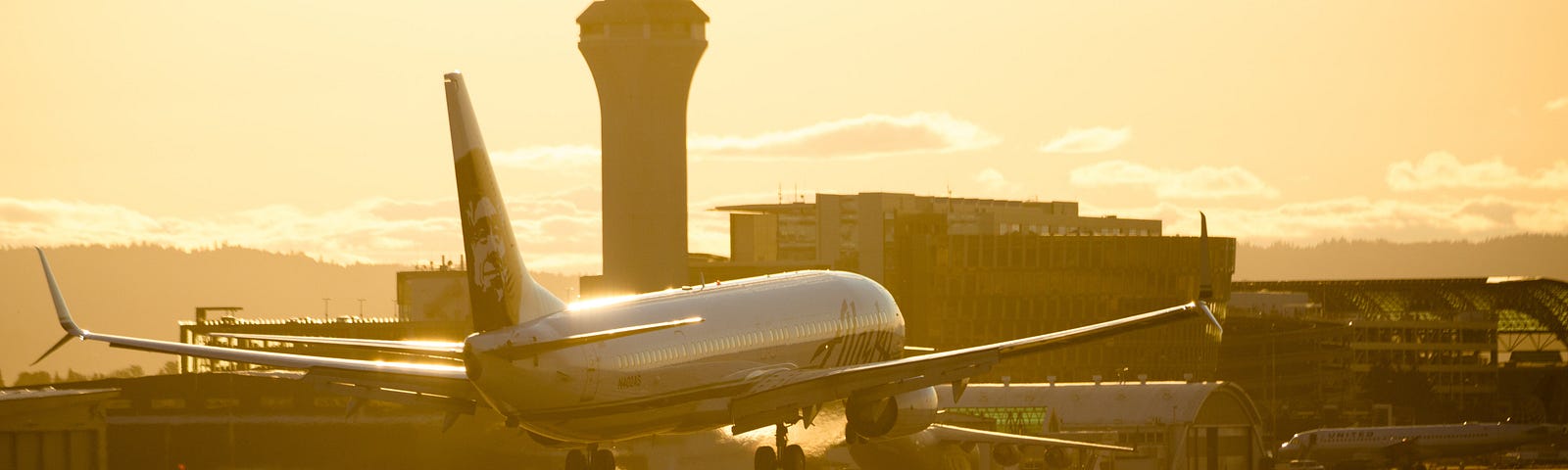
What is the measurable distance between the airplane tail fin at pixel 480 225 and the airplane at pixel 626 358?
36mm

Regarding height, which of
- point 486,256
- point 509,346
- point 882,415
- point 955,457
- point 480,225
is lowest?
point 955,457

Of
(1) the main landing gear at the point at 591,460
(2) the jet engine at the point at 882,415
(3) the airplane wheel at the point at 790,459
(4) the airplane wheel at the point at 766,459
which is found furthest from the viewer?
(4) the airplane wheel at the point at 766,459

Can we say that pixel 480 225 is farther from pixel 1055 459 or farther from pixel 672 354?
pixel 1055 459

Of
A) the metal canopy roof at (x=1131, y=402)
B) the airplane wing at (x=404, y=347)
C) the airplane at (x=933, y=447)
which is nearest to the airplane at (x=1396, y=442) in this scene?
the metal canopy roof at (x=1131, y=402)

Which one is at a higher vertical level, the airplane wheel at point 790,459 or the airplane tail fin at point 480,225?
the airplane tail fin at point 480,225

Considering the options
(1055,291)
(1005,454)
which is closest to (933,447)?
(1005,454)

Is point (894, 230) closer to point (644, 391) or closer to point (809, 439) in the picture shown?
point (809, 439)

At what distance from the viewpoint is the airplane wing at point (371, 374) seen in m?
52.9

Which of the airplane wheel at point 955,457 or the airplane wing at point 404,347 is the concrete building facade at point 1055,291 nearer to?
the airplane wheel at point 955,457

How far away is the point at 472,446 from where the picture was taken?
74500 mm

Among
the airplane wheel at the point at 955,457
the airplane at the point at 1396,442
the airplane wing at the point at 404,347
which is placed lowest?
the airplane at the point at 1396,442

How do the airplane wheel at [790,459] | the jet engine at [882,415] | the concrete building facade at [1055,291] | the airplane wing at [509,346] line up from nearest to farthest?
the airplane wing at [509,346]
the jet engine at [882,415]
the airplane wheel at [790,459]
the concrete building facade at [1055,291]

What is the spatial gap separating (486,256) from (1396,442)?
320 feet

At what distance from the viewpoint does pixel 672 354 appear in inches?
2153
